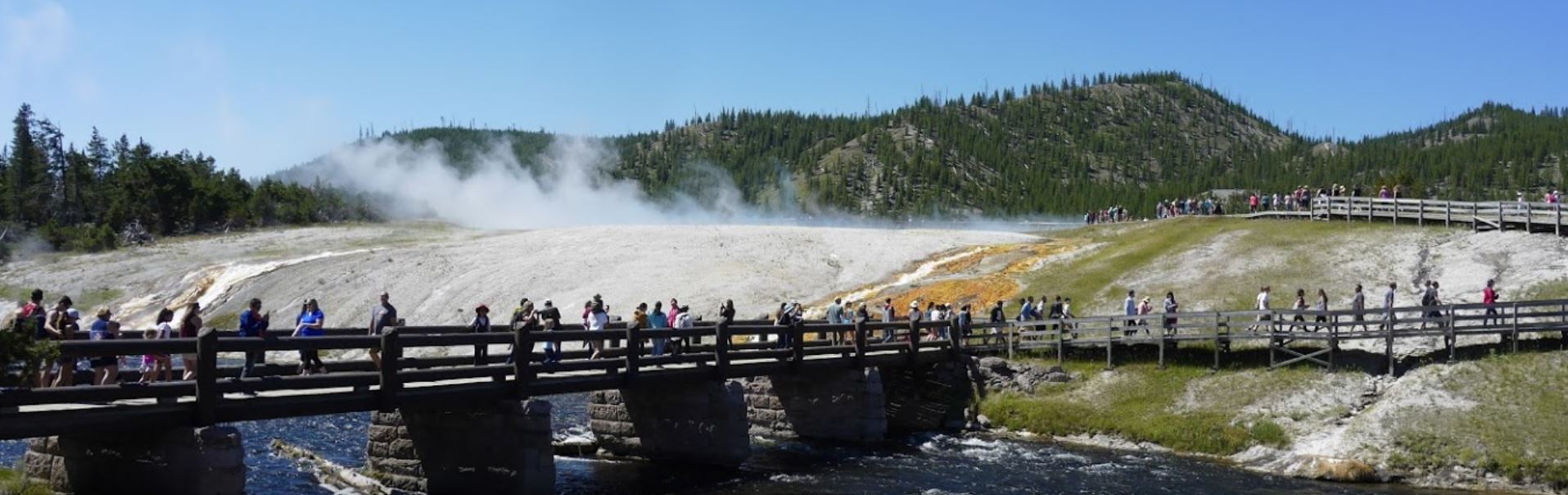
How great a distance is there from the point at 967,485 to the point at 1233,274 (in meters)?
25.4

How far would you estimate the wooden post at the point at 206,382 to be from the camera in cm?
1639

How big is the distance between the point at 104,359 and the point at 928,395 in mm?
23112

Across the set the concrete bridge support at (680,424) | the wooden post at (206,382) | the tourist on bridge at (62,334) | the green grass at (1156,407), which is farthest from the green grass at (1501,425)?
the tourist on bridge at (62,334)

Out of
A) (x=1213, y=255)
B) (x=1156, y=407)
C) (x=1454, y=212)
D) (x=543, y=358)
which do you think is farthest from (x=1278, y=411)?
(x=1454, y=212)

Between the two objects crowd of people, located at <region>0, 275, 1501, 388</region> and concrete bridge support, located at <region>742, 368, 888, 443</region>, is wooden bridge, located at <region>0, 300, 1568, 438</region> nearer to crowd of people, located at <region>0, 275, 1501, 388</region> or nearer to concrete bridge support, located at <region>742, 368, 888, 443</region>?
crowd of people, located at <region>0, 275, 1501, 388</region>

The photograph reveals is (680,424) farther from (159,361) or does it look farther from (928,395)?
(159,361)

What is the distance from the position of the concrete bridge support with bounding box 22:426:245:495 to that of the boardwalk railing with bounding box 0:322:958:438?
1.12ft

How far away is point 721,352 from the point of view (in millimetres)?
26859

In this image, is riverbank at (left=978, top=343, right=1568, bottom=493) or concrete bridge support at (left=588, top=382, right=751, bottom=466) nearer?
riverbank at (left=978, top=343, right=1568, bottom=493)

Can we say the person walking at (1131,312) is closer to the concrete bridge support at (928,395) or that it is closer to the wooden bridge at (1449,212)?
the concrete bridge support at (928,395)

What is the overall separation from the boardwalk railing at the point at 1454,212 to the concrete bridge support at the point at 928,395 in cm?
2429

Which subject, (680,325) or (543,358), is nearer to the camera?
(543,358)

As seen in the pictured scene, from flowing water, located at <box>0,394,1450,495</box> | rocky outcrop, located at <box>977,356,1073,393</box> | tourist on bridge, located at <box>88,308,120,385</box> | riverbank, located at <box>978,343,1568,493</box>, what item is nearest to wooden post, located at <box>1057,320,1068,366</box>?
riverbank, located at <box>978,343,1568,493</box>

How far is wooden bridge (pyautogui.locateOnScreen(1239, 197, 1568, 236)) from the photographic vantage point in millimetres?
45062
